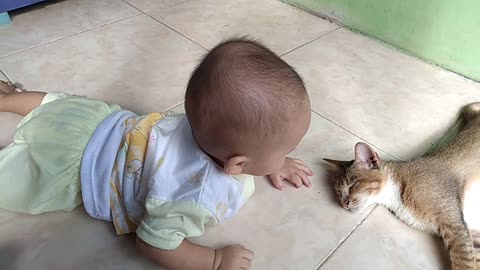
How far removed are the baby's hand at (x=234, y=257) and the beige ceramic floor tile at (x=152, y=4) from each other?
3.20 ft

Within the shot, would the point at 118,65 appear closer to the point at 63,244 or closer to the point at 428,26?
the point at 63,244

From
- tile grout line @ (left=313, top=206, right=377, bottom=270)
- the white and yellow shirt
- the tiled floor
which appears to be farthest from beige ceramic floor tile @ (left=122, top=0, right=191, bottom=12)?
tile grout line @ (left=313, top=206, right=377, bottom=270)

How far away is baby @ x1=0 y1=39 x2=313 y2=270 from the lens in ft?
1.91

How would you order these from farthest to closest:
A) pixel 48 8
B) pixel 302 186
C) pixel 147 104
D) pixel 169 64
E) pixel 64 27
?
pixel 48 8 < pixel 64 27 < pixel 169 64 < pixel 147 104 < pixel 302 186

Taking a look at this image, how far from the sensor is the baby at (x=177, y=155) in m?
0.58

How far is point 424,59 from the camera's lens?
1.23 m

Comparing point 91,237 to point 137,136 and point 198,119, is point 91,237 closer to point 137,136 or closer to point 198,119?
point 137,136

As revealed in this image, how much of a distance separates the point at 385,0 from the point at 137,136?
33.6 inches

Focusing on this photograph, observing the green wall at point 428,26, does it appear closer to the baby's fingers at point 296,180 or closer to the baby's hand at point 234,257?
the baby's fingers at point 296,180

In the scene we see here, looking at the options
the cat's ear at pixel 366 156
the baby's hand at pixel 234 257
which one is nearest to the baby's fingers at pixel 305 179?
the cat's ear at pixel 366 156

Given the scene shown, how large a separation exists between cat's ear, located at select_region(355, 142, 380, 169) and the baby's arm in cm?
27

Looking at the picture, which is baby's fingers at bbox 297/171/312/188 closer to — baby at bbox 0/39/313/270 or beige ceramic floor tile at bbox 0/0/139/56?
baby at bbox 0/39/313/270

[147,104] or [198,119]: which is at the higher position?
[198,119]

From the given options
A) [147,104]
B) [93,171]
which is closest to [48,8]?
[147,104]
